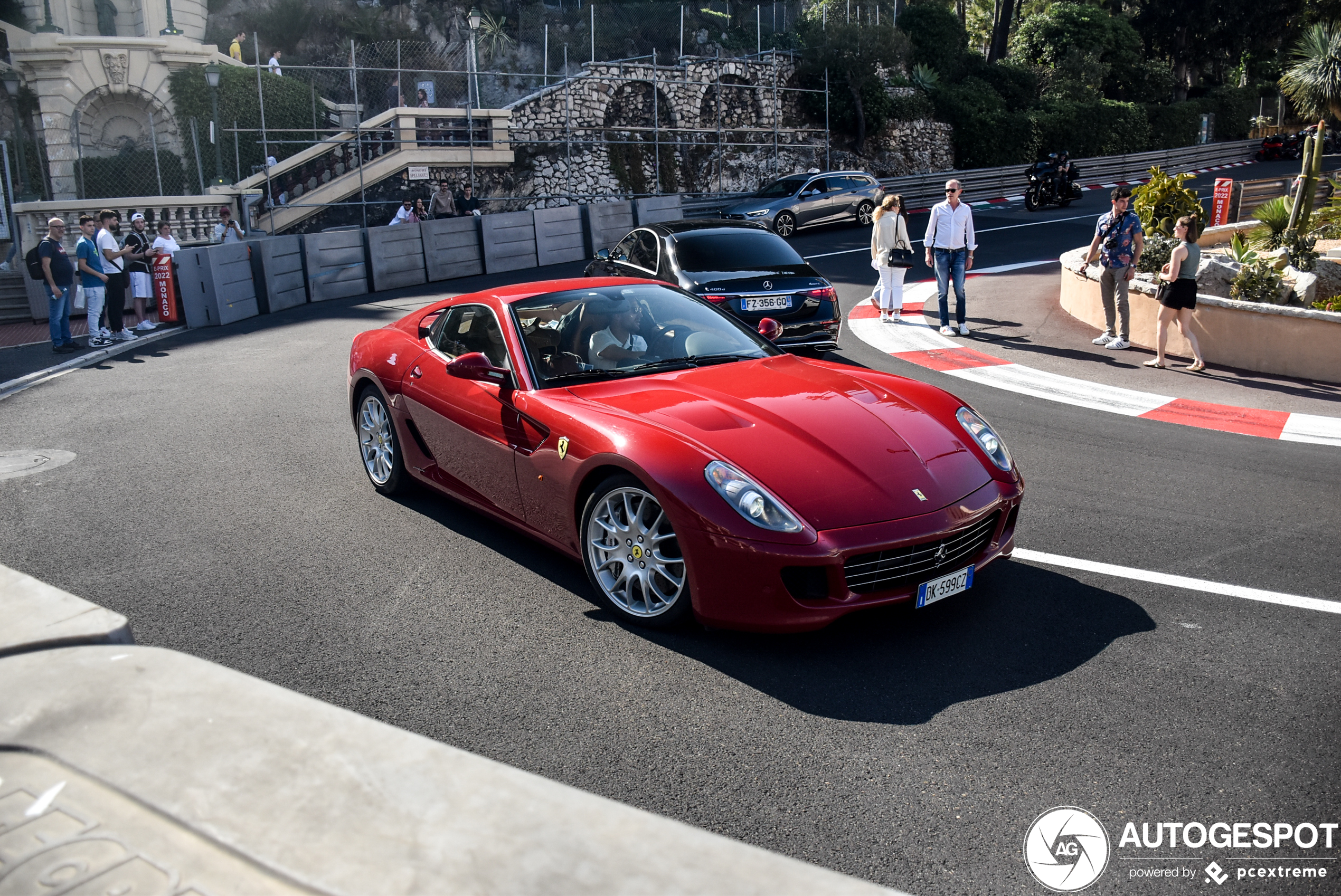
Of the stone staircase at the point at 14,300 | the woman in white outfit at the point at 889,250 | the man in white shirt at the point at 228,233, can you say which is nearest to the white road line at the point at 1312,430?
the woman in white outfit at the point at 889,250

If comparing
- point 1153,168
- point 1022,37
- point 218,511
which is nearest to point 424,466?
point 218,511

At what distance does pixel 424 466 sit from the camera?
6336 mm

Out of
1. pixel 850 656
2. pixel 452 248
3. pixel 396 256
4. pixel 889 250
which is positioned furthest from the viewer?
pixel 452 248

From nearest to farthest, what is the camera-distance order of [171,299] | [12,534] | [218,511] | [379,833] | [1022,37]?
1. [379,833]
2. [12,534]
3. [218,511]
4. [171,299]
5. [1022,37]

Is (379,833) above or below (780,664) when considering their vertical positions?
above

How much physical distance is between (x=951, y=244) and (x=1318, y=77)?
53.9 ft

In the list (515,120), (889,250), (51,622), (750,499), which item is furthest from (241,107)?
(750,499)

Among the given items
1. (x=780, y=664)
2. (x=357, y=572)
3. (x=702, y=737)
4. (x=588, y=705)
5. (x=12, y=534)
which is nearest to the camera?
(x=702, y=737)

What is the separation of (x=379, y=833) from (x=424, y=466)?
3783 millimetres

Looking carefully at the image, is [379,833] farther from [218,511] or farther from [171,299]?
[171,299]

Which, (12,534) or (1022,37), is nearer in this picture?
(12,534)

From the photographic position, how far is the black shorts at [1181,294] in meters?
10.6

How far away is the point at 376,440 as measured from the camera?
22.9 ft

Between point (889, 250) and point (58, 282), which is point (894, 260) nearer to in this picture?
point (889, 250)
